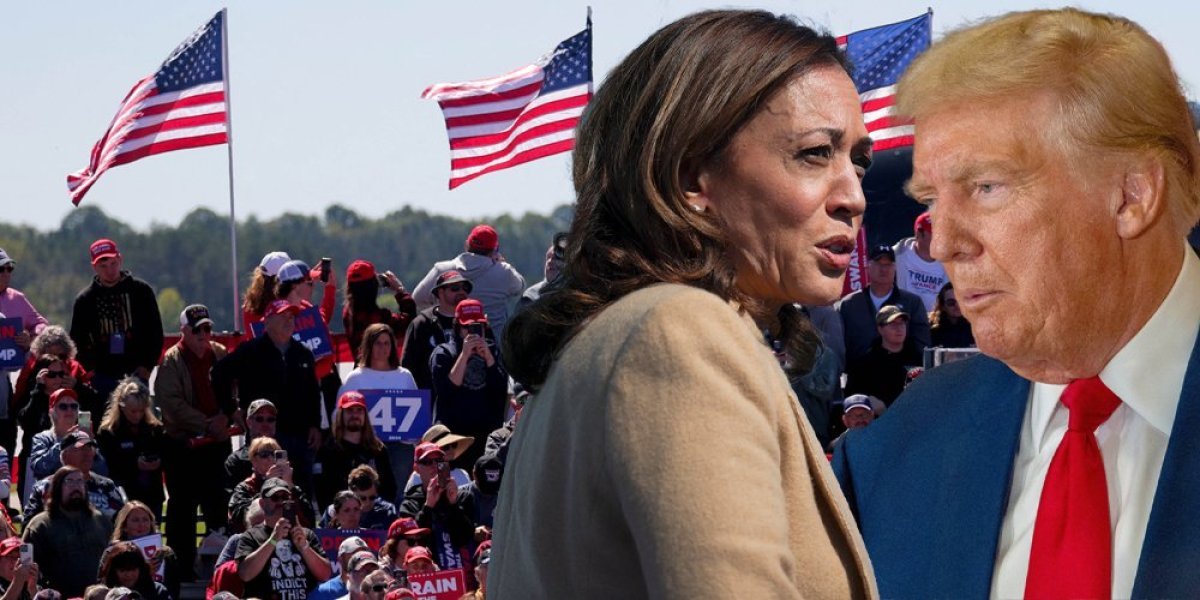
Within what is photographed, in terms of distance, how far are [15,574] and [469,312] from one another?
130 inches

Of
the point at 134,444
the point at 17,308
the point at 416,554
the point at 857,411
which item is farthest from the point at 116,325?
the point at 857,411

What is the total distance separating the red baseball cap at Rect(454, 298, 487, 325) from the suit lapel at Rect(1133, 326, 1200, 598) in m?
9.25

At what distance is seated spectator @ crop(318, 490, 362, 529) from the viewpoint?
10.2m

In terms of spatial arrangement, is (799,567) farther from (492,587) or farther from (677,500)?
(492,587)

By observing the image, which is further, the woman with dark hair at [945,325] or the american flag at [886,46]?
the american flag at [886,46]

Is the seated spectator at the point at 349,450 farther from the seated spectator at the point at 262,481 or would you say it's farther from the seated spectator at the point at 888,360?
the seated spectator at the point at 888,360

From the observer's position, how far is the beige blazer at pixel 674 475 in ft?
6.10

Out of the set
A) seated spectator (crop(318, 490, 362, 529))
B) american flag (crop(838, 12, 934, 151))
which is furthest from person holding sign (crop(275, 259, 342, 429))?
american flag (crop(838, 12, 934, 151))

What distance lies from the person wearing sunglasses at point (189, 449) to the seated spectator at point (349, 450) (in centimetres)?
70

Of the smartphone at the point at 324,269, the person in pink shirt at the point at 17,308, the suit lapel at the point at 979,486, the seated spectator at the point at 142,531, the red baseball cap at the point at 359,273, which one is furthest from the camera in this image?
the smartphone at the point at 324,269

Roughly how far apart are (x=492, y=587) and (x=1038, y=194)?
36.8 inches

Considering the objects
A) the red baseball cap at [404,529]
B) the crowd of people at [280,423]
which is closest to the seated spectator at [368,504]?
the crowd of people at [280,423]

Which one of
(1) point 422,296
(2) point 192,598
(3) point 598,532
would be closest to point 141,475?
(2) point 192,598

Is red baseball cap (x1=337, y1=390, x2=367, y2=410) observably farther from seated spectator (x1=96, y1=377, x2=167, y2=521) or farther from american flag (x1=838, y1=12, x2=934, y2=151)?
american flag (x1=838, y1=12, x2=934, y2=151)
